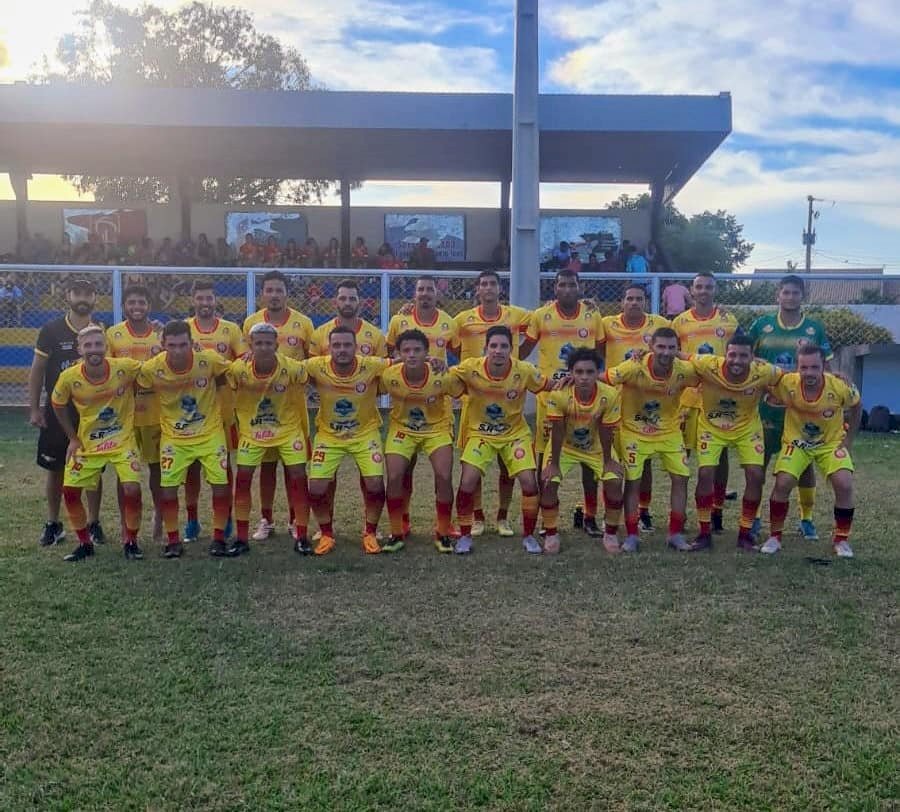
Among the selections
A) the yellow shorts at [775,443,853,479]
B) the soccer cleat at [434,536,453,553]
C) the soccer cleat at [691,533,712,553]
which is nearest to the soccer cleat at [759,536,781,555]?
the soccer cleat at [691,533,712,553]

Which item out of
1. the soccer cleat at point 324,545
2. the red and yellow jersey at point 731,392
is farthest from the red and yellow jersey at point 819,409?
the soccer cleat at point 324,545

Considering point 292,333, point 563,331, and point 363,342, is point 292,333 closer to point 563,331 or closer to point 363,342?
point 363,342

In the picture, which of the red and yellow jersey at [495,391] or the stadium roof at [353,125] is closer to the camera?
the red and yellow jersey at [495,391]

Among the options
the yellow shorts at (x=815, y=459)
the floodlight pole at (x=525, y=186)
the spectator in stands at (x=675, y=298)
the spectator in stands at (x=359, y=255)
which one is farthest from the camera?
the spectator in stands at (x=359, y=255)

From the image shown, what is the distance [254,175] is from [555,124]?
8.24 meters

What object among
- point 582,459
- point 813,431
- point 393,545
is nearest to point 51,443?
point 393,545

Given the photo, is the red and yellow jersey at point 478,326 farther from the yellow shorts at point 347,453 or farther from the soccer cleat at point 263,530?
the soccer cleat at point 263,530

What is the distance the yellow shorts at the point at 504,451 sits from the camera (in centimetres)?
641

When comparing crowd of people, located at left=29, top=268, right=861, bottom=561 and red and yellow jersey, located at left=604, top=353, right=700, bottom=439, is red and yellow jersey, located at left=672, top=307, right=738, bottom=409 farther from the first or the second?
red and yellow jersey, located at left=604, top=353, right=700, bottom=439

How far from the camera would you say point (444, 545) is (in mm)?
6281

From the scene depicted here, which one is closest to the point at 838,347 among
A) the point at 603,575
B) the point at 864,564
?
the point at 864,564

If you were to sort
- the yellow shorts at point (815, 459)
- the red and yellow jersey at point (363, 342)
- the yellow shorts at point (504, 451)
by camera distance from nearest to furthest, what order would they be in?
the yellow shorts at point (815, 459)
the yellow shorts at point (504, 451)
the red and yellow jersey at point (363, 342)

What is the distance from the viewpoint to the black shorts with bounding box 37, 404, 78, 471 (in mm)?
6438

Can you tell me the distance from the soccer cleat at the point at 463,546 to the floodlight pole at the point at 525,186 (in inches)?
260
